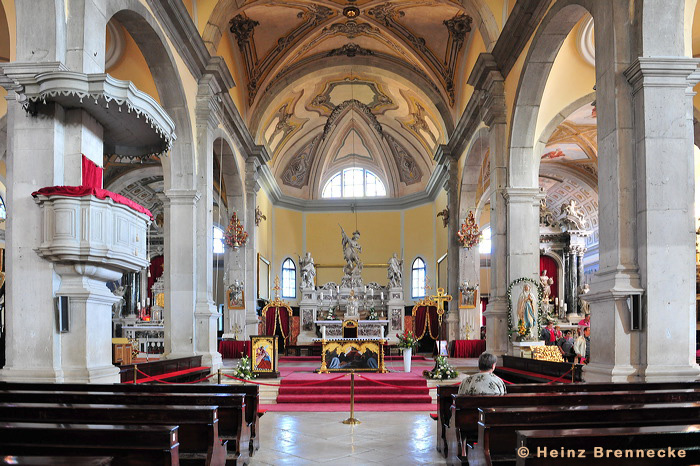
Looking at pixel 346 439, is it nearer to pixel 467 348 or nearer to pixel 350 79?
pixel 467 348

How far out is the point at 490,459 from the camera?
505cm

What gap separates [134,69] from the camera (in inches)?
575

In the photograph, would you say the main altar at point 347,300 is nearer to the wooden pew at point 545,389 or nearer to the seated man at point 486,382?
the wooden pew at point 545,389

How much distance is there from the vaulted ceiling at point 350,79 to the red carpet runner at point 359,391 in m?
9.09

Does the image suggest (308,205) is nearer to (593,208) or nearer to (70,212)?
(593,208)

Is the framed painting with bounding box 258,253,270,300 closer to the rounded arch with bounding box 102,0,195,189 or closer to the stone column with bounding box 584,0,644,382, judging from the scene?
the rounded arch with bounding box 102,0,195,189

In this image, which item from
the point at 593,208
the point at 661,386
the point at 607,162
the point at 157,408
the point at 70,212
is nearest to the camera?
the point at 157,408

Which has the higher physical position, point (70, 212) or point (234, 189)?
point (234, 189)

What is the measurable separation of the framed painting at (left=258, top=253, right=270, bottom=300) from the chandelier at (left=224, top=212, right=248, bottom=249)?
4.63 metres

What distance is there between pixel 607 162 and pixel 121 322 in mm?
22345

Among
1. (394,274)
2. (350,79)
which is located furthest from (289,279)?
(350,79)

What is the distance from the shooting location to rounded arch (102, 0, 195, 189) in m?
11.8

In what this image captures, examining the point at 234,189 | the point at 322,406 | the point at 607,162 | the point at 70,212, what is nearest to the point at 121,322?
the point at 234,189

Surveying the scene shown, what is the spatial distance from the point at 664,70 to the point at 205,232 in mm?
10080
